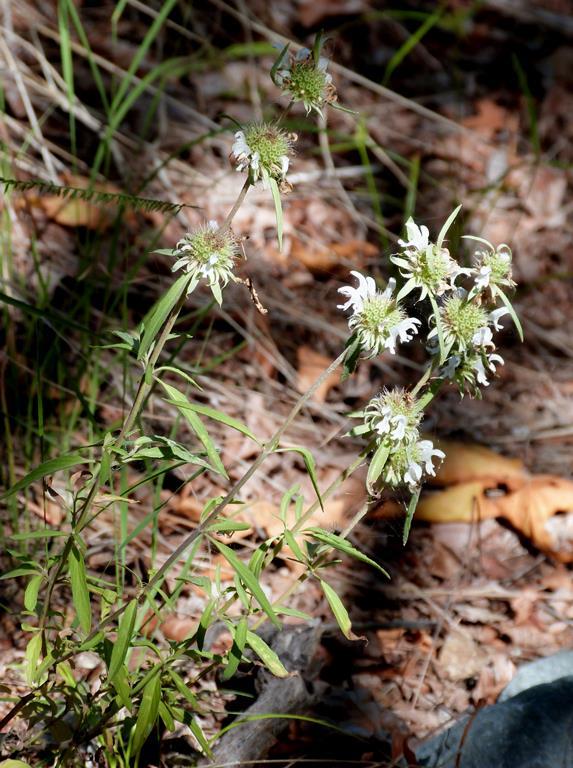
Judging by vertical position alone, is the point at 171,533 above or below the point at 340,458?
below

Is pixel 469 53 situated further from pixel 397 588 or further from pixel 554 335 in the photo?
pixel 397 588

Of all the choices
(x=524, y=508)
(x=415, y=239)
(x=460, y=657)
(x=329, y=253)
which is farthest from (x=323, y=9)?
(x=415, y=239)

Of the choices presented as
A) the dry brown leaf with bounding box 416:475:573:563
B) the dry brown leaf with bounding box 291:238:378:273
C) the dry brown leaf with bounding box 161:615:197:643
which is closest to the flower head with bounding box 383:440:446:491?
the dry brown leaf with bounding box 161:615:197:643

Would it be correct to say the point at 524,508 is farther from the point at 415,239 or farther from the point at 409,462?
the point at 415,239

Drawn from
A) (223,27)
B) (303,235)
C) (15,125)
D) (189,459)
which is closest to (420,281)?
(189,459)

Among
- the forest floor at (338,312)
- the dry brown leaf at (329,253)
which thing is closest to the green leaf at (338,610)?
the forest floor at (338,312)

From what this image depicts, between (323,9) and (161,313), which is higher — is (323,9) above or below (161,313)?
above

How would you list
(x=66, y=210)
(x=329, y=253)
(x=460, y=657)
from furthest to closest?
(x=329, y=253), (x=66, y=210), (x=460, y=657)
